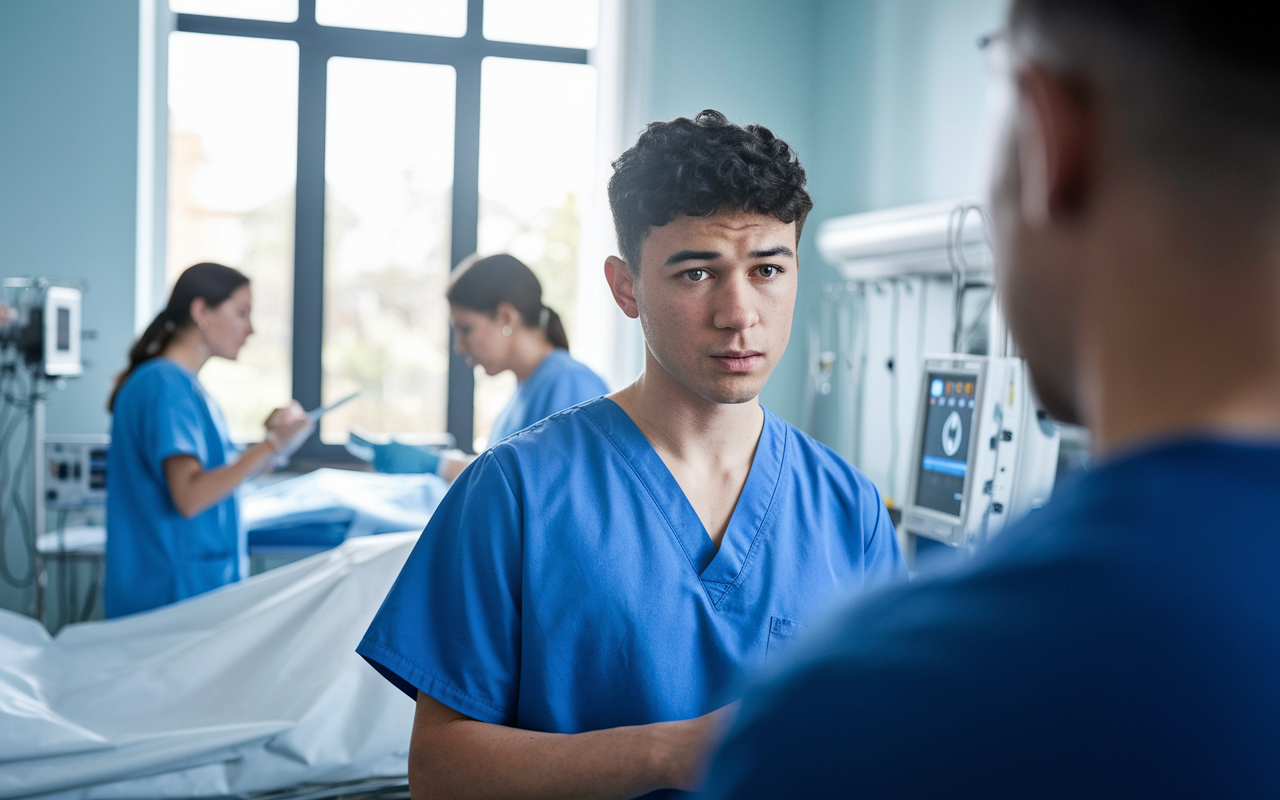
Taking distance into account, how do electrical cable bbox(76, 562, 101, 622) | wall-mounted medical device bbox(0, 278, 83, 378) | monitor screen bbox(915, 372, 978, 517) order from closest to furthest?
monitor screen bbox(915, 372, 978, 517), wall-mounted medical device bbox(0, 278, 83, 378), electrical cable bbox(76, 562, 101, 622)

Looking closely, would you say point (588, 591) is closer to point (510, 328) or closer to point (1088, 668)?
point (1088, 668)

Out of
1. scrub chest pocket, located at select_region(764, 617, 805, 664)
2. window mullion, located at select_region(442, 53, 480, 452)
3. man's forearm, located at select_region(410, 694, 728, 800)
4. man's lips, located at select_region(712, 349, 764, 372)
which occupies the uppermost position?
window mullion, located at select_region(442, 53, 480, 452)

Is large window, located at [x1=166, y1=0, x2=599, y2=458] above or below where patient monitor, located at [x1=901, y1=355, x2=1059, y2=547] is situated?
above

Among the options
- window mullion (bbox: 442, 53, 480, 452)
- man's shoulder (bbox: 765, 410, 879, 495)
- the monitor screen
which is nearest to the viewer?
man's shoulder (bbox: 765, 410, 879, 495)

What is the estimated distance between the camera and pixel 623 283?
112cm

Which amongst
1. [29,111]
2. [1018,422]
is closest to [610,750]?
[1018,422]

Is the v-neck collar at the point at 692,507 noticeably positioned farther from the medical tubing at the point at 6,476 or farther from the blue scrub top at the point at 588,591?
the medical tubing at the point at 6,476

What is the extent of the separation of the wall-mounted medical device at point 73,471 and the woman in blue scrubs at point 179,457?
83 cm

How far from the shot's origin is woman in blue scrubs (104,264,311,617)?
2.23 m

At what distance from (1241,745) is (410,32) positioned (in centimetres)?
413

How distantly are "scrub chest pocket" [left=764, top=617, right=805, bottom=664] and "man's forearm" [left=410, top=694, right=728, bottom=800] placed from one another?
0.47ft

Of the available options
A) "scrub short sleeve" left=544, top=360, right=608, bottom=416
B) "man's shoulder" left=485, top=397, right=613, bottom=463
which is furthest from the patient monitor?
"man's shoulder" left=485, top=397, right=613, bottom=463

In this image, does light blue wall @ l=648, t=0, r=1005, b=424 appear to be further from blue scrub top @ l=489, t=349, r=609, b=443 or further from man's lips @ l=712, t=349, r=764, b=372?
man's lips @ l=712, t=349, r=764, b=372

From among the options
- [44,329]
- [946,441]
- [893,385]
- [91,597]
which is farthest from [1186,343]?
[91,597]
